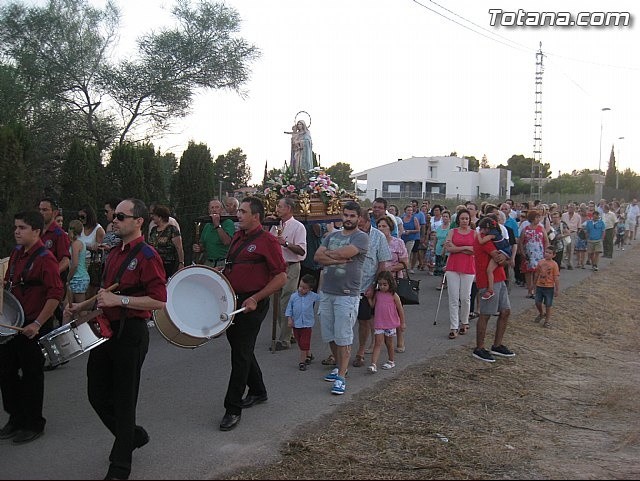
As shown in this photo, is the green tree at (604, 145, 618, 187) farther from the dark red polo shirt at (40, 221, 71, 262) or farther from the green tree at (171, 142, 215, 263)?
the dark red polo shirt at (40, 221, 71, 262)

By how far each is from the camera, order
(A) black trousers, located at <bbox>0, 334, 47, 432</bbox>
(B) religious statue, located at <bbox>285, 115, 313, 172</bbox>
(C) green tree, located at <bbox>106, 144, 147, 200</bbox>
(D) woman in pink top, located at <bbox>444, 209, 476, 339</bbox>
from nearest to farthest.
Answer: (A) black trousers, located at <bbox>0, 334, 47, 432</bbox> → (D) woman in pink top, located at <bbox>444, 209, 476, 339</bbox> → (B) religious statue, located at <bbox>285, 115, 313, 172</bbox> → (C) green tree, located at <bbox>106, 144, 147, 200</bbox>

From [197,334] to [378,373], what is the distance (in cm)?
302

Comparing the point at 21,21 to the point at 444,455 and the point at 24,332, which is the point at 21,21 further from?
the point at 444,455

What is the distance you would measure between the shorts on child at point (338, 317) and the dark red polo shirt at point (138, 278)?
2.52 m

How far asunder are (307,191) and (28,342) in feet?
22.7

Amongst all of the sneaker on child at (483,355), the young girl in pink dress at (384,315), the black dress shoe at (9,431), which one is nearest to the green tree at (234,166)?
the sneaker on child at (483,355)

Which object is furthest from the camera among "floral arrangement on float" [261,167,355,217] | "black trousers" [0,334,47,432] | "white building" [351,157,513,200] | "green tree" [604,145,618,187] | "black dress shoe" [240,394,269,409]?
"green tree" [604,145,618,187]

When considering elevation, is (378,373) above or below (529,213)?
below

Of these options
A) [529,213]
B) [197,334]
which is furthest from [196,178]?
[197,334]

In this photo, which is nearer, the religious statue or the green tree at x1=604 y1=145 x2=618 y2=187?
the religious statue

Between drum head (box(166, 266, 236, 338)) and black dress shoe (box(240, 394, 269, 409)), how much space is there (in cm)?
115

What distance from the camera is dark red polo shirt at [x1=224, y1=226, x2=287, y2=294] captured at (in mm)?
6360

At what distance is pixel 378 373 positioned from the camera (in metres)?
8.30

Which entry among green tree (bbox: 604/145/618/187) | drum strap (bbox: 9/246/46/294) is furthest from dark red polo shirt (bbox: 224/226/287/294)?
green tree (bbox: 604/145/618/187)
